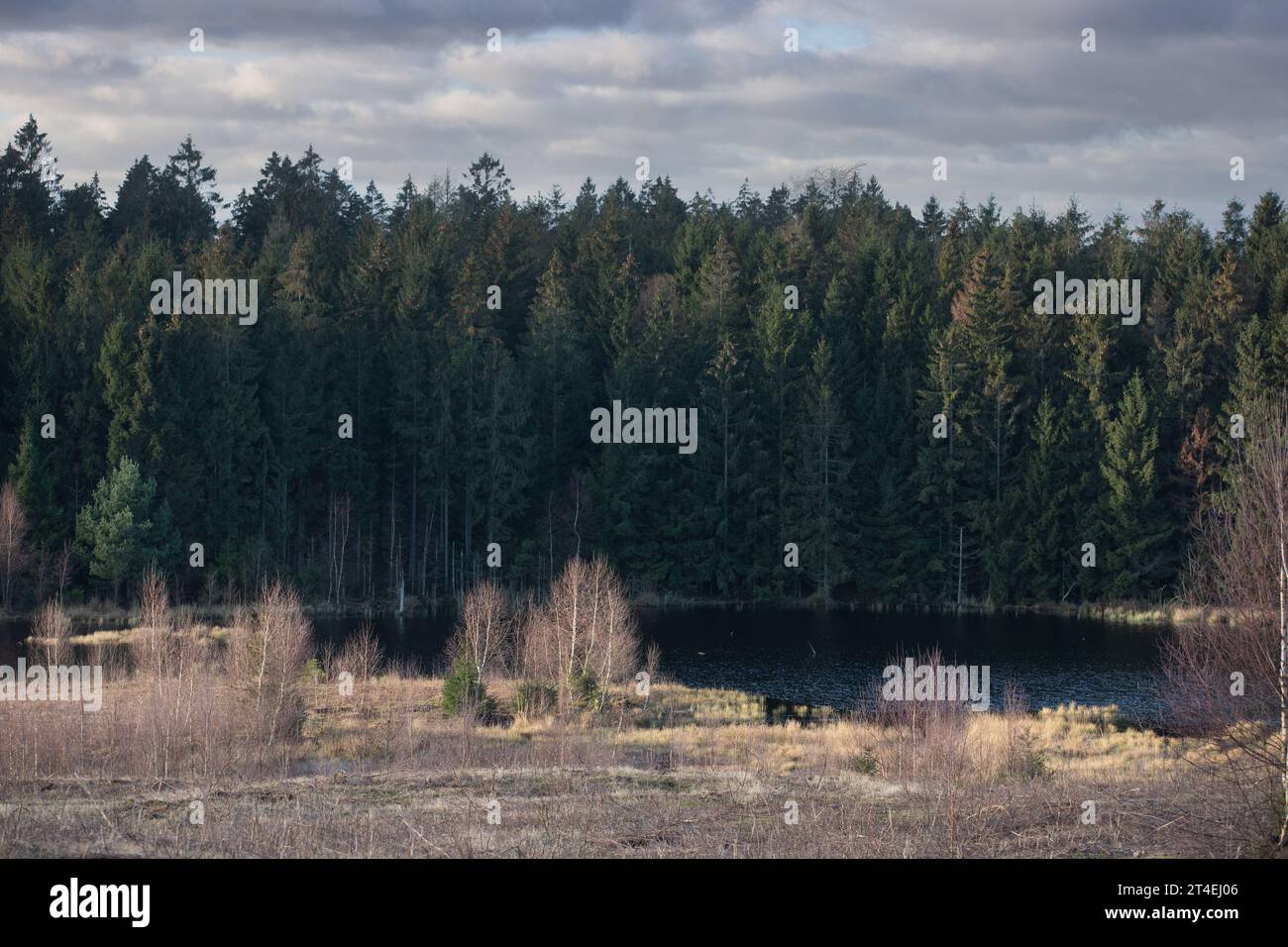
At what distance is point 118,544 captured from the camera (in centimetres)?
4903

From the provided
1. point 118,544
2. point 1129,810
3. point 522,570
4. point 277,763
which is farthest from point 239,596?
point 1129,810

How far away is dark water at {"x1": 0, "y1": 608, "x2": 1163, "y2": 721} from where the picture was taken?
125ft

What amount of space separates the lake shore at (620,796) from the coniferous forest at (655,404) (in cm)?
2841

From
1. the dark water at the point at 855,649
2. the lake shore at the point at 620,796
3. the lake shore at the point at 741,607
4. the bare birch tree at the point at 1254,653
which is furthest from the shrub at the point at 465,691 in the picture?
the lake shore at the point at 741,607

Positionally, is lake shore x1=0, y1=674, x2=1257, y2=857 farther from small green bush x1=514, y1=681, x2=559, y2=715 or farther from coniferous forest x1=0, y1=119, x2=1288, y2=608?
coniferous forest x1=0, y1=119, x2=1288, y2=608

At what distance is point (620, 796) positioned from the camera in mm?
17344

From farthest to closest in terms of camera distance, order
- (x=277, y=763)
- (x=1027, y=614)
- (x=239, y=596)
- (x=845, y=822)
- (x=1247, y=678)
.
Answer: (x=1027, y=614) → (x=239, y=596) → (x=277, y=763) → (x=845, y=822) → (x=1247, y=678)

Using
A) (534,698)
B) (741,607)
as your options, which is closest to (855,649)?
(741,607)

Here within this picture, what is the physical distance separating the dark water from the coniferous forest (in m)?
Answer: 5.00

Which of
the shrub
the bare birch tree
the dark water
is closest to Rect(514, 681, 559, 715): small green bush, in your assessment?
the shrub
